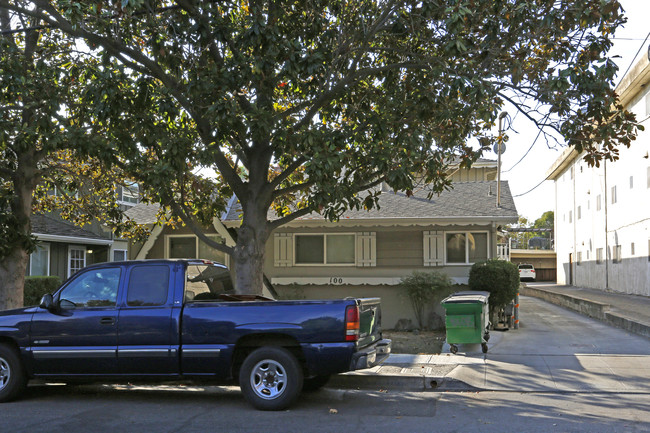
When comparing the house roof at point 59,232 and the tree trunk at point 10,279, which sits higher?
the house roof at point 59,232

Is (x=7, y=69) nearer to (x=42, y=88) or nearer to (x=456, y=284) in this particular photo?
(x=42, y=88)

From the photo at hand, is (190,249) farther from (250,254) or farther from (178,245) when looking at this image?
(250,254)

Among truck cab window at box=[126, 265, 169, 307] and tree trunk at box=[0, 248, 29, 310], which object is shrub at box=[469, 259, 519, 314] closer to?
truck cab window at box=[126, 265, 169, 307]

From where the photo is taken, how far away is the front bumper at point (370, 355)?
291 inches

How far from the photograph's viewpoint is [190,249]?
19.3m

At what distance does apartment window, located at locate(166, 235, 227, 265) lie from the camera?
62.7ft

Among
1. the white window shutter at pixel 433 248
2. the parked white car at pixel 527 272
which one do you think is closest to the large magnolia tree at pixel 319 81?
the white window shutter at pixel 433 248

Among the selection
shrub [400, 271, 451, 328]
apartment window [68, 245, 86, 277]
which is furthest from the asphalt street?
apartment window [68, 245, 86, 277]

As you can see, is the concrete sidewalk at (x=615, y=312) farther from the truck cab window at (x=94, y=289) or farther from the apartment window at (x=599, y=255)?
the truck cab window at (x=94, y=289)

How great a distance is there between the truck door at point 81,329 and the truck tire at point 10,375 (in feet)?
0.81

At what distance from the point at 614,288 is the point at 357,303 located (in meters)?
27.8

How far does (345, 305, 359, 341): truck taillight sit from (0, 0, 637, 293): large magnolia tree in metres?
2.42

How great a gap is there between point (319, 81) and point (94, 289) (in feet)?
16.9

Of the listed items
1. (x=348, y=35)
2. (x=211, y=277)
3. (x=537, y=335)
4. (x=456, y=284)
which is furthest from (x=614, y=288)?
(x=211, y=277)
